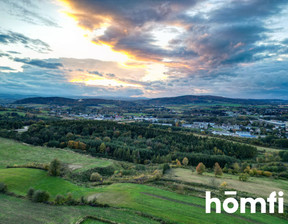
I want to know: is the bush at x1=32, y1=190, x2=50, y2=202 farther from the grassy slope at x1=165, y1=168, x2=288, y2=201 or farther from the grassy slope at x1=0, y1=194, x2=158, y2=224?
the grassy slope at x1=165, y1=168, x2=288, y2=201

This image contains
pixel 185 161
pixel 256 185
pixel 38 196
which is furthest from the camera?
pixel 185 161

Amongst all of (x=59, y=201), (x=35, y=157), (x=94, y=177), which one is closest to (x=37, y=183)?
(x=59, y=201)

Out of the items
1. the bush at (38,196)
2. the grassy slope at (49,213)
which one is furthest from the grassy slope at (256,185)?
the bush at (38,196)

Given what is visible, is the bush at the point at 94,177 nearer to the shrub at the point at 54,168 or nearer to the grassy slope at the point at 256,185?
the shrub at the point at 54,168

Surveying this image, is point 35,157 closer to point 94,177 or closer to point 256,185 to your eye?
point 94,177

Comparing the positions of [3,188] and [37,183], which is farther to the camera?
[37,183]

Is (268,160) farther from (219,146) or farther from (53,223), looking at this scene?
(53,223)

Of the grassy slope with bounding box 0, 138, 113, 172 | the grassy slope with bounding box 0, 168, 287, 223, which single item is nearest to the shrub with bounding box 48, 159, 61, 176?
the grassy slope with bounding box 0, 168, 287, 223
